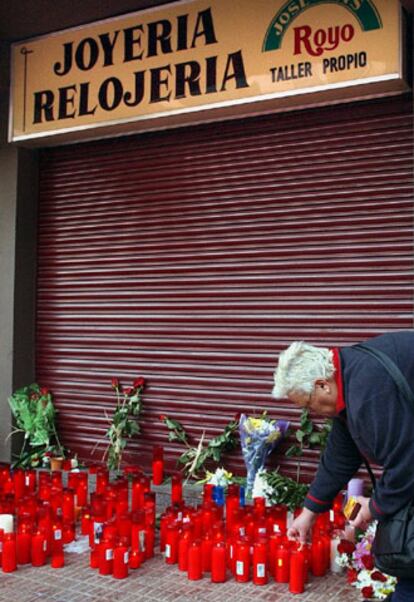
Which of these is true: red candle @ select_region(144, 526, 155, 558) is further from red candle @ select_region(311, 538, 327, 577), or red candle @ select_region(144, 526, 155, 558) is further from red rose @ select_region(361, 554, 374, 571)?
red rose @ select_region(361, 554, 374, 571)

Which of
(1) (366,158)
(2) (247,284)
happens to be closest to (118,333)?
(2) (247,284)

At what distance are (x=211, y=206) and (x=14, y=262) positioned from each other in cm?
240

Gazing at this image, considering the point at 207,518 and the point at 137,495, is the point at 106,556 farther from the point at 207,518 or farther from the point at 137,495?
the point at 137,495

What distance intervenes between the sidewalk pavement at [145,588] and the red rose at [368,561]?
0.94 feet

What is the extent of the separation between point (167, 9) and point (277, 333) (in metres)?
3.31

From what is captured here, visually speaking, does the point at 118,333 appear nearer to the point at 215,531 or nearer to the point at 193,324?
the point at 193,324

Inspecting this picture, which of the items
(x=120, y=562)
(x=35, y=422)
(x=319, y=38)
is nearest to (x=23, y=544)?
(x=120, y=562)

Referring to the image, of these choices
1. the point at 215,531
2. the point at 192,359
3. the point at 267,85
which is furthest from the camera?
the point at 192,359

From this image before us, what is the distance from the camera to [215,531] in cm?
475

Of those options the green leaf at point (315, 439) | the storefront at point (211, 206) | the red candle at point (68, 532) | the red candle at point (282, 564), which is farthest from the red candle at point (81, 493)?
the red candle at point (282, 564)

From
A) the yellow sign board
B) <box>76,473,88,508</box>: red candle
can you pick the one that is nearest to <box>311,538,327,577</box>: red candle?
<box>76,473,88,508</box>: red candle

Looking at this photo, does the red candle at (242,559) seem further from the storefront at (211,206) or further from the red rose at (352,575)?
the storefront at (211,206)

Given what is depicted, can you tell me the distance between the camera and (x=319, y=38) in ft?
19.5

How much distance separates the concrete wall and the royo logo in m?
3.48
